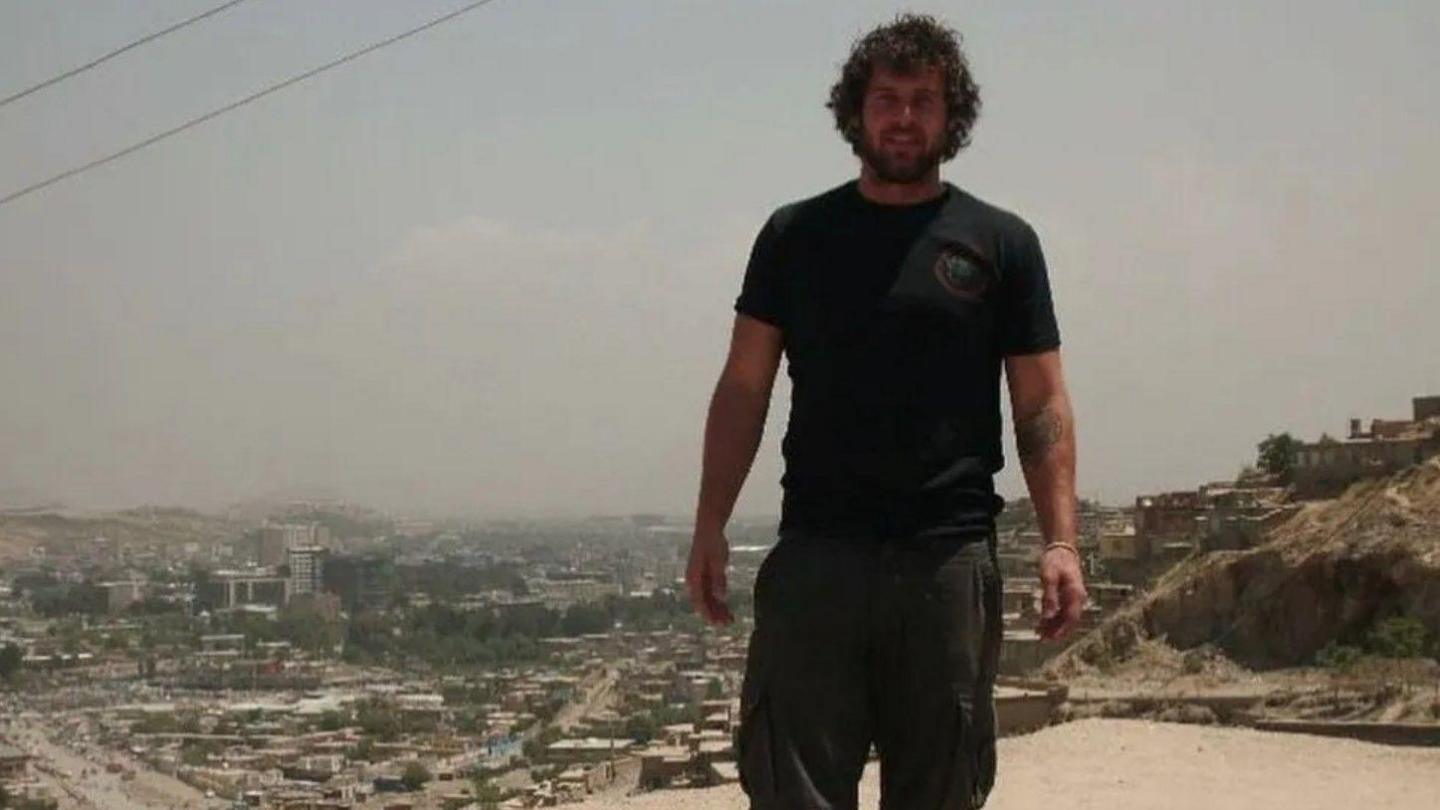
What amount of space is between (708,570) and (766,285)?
1.61 feet

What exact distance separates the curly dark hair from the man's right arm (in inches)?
15.2

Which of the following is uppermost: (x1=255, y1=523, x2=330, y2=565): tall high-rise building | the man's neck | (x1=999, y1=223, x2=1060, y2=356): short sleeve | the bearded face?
(x1=255, y1=523, x2=330, y2=565): tall high-rise building

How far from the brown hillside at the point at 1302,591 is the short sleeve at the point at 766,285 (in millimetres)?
17512

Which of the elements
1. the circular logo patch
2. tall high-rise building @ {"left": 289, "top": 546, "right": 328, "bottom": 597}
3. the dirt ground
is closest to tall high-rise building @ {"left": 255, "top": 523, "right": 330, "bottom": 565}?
tall high-rise building @ {"left": 289, "top": 546, "right": 328, "bottom": 597}

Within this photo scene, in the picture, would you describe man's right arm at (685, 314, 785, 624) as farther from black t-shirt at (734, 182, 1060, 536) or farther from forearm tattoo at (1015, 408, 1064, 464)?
forearm tattoo at (1015, 408, 1064, 464)

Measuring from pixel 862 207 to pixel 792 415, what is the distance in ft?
1.20

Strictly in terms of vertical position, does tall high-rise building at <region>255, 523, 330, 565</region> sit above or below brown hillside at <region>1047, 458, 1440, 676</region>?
above

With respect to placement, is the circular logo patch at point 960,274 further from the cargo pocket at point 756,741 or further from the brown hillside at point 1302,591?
the brown hillside at point 1302,591

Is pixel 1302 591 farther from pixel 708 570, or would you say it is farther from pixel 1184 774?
pixel 708 570

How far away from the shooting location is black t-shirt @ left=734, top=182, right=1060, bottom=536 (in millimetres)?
3318

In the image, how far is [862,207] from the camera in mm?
3430

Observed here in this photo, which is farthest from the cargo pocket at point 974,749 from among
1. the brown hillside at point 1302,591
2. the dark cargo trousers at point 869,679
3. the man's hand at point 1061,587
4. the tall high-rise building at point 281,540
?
the tall high-rise building at point 281,540

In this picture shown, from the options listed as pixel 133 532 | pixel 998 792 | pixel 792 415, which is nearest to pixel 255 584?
pixel 133 532

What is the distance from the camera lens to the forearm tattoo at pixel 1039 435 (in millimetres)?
3484
